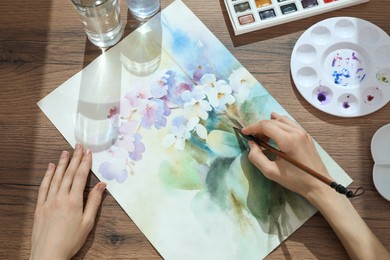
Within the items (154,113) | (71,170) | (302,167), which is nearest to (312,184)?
(302,167)

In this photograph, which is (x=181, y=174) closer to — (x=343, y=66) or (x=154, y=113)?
(x=154, y=113)

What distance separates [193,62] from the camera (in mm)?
915

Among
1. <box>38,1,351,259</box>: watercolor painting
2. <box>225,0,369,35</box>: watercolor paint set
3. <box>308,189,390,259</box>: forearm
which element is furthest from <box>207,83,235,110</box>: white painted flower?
<box>308,189,390,259</box>: forearm

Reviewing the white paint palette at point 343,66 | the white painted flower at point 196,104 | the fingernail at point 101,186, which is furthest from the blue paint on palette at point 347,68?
the fingernail at point 101,186

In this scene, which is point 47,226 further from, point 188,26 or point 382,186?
point 382,186

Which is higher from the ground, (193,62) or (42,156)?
(193,62)

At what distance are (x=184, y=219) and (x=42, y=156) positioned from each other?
27cm

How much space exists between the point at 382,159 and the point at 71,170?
0.53 metres

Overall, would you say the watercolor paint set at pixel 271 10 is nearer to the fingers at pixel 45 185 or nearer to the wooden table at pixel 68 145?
the wooden table at pixel 68 145

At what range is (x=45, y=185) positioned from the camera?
0.86 metres

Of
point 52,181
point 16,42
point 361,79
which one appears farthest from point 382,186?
point 16,42

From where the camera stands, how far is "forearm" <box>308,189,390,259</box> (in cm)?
81

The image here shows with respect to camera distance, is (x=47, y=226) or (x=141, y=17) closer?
(x=47, y=226)

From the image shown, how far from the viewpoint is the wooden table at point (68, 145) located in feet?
2.76
